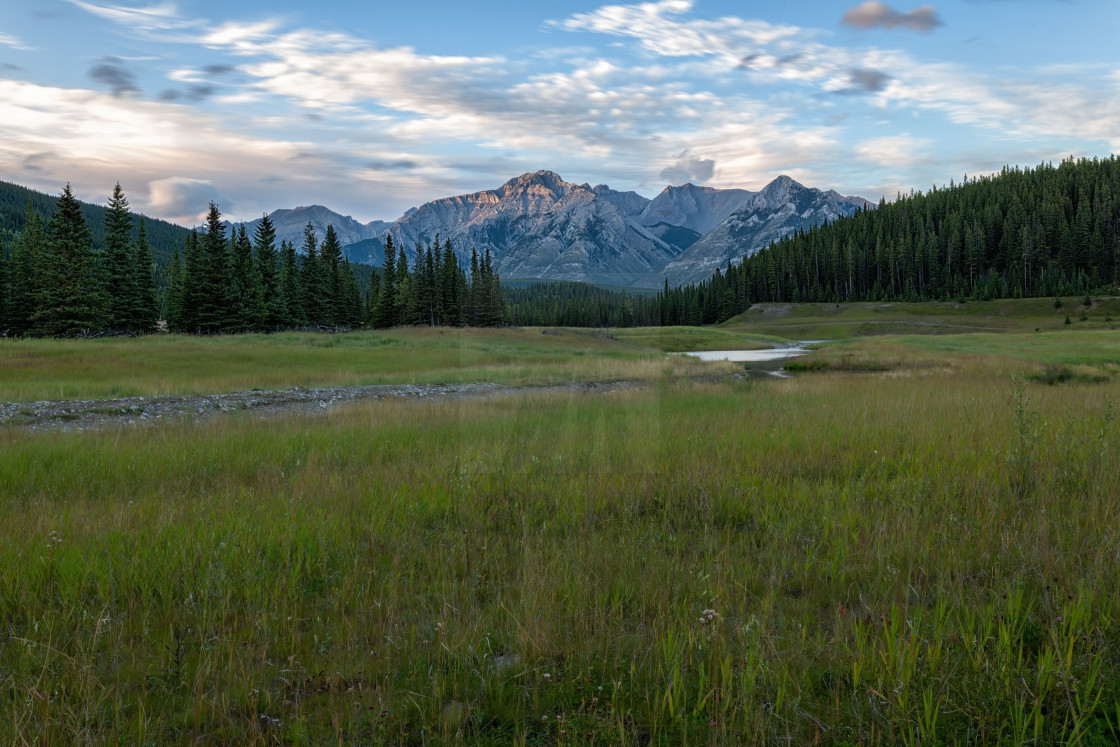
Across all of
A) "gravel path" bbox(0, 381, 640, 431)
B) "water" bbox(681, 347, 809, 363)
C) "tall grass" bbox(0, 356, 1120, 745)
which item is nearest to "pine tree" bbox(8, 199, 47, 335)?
"gravel path" bbox(0, 381, 640, 431)

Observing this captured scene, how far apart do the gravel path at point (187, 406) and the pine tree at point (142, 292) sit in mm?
46357

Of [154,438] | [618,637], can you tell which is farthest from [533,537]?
[154,438]

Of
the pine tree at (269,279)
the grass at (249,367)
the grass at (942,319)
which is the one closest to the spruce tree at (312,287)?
the pine tree at (269,279)

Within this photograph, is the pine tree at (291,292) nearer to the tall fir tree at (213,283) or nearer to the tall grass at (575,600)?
the tall fir tree at (213,283)

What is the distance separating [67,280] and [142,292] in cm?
1004

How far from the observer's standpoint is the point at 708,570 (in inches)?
162

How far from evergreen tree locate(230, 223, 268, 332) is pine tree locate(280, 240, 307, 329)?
15.0ft

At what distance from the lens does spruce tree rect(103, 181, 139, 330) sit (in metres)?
54.6

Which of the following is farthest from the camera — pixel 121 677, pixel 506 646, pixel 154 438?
pixel 154 438

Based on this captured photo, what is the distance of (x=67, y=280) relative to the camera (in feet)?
155

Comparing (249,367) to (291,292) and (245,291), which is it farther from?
(291,292)

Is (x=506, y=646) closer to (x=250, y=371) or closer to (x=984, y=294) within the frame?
(x=250, y=371)

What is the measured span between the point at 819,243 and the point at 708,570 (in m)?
162

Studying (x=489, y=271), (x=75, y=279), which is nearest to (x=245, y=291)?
(x=75, y=279)
